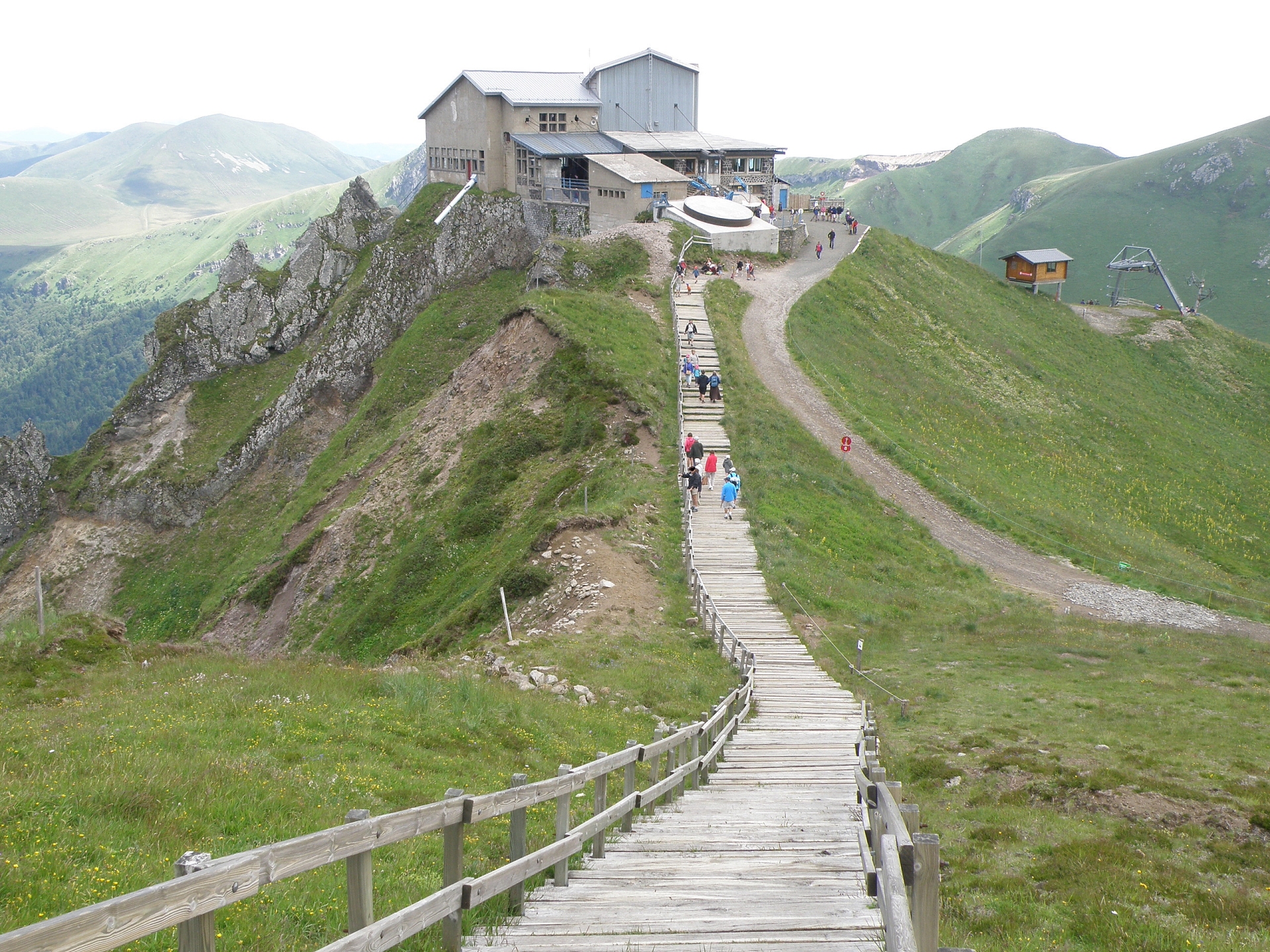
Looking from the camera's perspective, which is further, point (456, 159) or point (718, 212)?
point (456, 159)

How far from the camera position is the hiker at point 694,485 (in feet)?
104

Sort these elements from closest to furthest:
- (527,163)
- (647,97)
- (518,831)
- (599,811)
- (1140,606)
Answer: (518,831)
(599,811)
(1140,606)
(527,163)
(647,97)

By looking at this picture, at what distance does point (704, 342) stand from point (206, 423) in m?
47.1

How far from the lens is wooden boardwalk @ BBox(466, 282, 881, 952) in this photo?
6.72 m

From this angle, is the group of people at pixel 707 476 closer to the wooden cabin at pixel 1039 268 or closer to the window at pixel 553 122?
the window at pixel 553 122

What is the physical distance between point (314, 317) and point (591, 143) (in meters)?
28.8

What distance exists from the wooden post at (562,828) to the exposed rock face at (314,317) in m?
64.6

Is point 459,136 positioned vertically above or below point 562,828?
above

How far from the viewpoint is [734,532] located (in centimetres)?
3045

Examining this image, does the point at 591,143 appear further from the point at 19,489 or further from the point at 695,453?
the point at 19,489

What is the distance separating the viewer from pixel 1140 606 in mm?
32438

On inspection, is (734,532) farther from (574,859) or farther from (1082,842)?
(574,859)

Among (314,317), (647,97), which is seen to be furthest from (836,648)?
(647,97)

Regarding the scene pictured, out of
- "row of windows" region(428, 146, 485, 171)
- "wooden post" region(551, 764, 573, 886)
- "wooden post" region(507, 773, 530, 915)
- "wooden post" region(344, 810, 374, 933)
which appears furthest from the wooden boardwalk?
"row of windows" region(428, 146, 485, 171)
